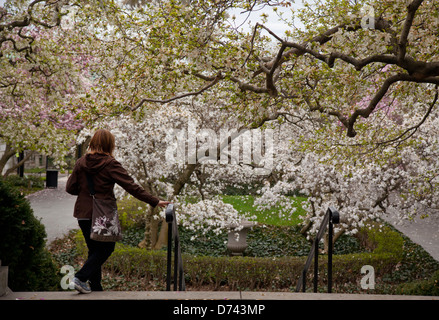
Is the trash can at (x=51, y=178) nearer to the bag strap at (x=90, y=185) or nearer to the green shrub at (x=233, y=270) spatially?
the green shrub at (x=233, y=270)

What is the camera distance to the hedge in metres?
9.59

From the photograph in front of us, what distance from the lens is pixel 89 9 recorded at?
9.25m

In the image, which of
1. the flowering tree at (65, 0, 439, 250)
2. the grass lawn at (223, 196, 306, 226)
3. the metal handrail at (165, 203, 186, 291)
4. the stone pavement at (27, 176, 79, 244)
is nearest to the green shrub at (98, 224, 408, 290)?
Result: the flowering tree at (65, 0, 439, 250)

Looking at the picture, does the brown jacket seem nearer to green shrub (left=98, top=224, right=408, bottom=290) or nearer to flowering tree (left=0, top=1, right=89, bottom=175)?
green shrub (left=98, top=224, right=408, bottom=290)

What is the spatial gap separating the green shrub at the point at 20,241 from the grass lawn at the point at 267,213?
398 inches

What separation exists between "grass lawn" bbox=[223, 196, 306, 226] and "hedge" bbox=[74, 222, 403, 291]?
4.43m

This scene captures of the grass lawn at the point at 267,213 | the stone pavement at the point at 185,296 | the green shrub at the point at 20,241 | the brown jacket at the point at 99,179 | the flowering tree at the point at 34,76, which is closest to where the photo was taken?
the stone pavement at the point at 185,296

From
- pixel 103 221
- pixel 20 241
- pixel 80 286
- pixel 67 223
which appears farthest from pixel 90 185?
pixel 67 223

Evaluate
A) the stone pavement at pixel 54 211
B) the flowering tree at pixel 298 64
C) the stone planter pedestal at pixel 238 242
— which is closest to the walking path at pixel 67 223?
the stone pavement at pixel 54 211

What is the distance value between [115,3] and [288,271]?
261 inches

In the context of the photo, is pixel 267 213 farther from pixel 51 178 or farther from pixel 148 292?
pixel 148 292

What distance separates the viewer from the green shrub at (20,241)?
13.3ft

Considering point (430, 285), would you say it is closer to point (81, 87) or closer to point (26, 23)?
point (26, 23)
